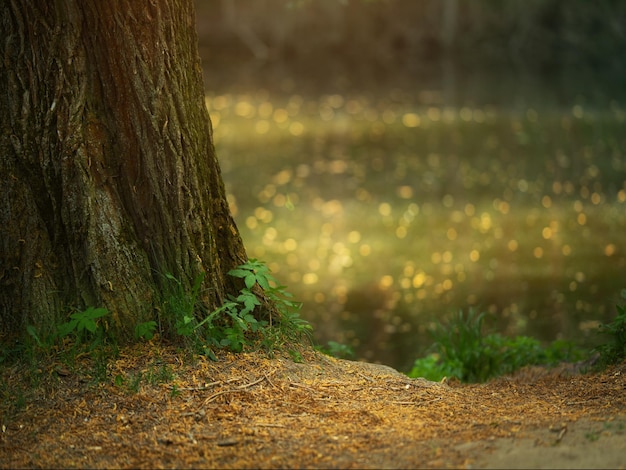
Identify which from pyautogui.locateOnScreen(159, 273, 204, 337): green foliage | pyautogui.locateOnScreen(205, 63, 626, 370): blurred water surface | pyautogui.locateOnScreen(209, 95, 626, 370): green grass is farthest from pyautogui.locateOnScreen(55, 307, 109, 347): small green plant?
pyautogui.locateOnScreen(209, 95, 626, 370): green grass

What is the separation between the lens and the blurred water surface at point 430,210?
31.9ft

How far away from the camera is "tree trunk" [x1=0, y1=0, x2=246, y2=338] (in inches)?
184

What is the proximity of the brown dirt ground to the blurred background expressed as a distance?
6.59ft

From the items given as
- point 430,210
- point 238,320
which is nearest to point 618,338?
point 238,320

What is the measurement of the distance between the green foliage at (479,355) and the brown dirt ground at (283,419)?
225 cm

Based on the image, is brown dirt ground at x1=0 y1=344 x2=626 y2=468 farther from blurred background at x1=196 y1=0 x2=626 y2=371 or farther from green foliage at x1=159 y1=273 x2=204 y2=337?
blurred background at x1=196 y1=0 x2=626 y2=371

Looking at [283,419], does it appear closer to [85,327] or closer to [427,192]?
[85,327]

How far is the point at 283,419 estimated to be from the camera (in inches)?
167

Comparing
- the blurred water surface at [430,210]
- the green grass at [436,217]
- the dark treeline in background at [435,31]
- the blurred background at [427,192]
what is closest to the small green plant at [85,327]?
the blurred background at [427,192]

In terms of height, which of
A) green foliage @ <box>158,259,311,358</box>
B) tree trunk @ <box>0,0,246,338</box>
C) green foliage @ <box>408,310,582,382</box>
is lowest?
green foliage @ <box>408,310,582,382</box>

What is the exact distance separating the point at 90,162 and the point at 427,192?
34.7 ft

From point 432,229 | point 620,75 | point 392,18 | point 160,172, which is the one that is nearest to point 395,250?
point 432,229

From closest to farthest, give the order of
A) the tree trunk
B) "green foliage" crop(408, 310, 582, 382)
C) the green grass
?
the tree trunk
"green foliage" crop(408, 310, 582, 382)
the green grass

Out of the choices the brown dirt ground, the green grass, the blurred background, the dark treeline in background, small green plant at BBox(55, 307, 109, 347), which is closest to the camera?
the brown dirt ground
